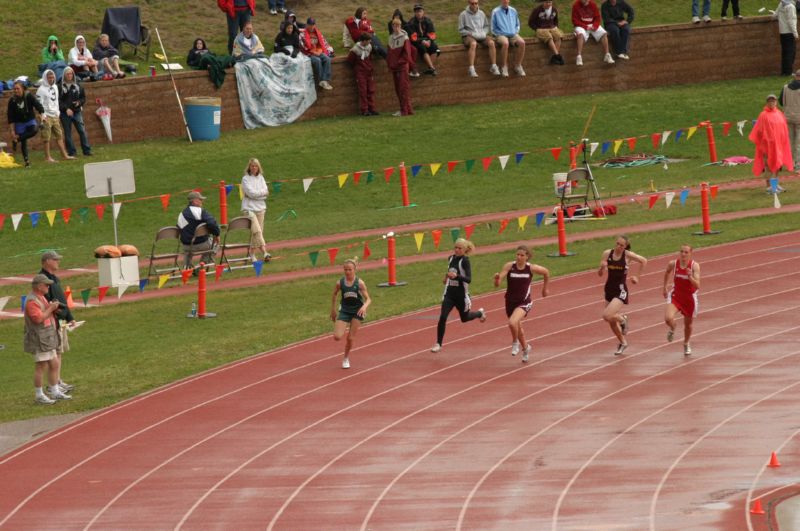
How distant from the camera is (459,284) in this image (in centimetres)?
2084

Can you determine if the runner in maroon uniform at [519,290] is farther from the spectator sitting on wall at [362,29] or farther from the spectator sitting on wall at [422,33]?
the spectator sitting on wall at [422,33]

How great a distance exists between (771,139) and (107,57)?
15.7 metres

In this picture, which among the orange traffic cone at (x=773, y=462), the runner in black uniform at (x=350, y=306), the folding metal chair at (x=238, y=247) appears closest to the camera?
the orange traffic cone at (x=773, y=462)

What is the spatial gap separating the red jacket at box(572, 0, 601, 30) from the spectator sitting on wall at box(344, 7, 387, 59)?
206 inches

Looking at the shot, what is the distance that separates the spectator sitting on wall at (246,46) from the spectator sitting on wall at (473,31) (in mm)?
5133

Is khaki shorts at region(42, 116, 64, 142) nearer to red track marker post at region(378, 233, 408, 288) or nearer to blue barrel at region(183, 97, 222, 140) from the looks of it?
blue barrel at region(183, 97, 222, 140)

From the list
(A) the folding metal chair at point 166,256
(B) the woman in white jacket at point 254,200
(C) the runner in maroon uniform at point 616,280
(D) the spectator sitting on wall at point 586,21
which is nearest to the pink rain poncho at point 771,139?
(B) the woman in white jacket at point 254,200

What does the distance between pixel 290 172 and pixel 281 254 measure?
696 centimetres

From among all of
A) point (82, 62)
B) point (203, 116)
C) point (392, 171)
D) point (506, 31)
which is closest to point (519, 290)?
point (392, 171)

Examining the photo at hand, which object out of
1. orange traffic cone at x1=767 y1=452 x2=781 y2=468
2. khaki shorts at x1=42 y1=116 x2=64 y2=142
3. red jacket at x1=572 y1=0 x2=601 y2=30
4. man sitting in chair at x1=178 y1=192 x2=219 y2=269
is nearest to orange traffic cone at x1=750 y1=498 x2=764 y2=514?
orange traffic cone at x1=767 y1=452 x2=781 y2=468

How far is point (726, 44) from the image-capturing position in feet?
140

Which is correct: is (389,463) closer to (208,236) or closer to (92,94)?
(208,236)

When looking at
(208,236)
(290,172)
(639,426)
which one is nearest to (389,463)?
(639,426)

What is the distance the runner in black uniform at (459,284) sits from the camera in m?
20.8
